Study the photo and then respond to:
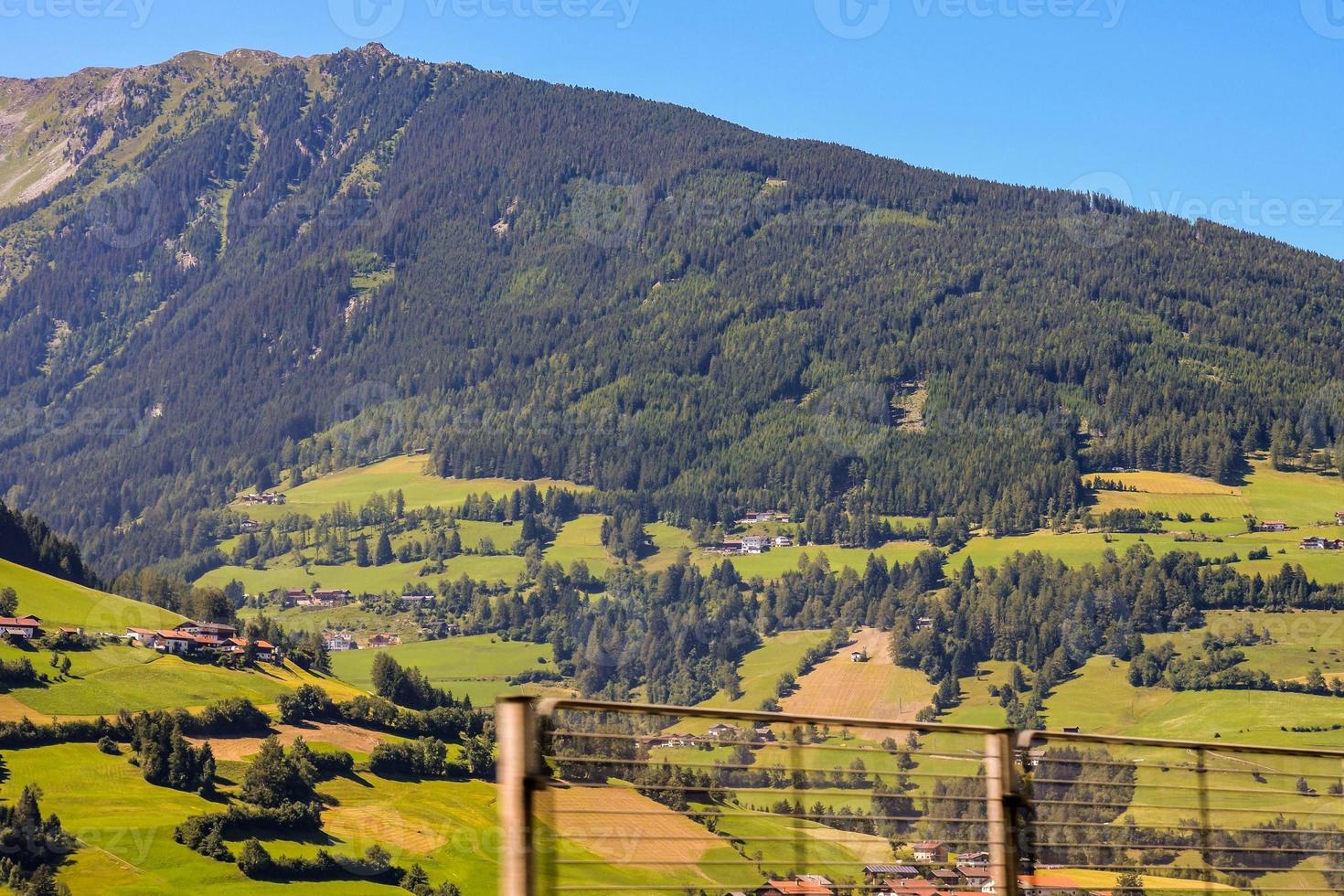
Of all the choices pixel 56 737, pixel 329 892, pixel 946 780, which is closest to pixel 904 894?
pixel 946 780

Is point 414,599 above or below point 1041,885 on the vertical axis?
below

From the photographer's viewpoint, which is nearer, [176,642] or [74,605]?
[176,642]

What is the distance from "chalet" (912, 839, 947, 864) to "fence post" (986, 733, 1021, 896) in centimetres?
23

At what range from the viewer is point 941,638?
533ft

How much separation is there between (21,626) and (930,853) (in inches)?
3987

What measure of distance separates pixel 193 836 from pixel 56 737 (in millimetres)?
17480

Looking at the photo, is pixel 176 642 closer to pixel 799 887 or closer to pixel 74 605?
pixel 74 605

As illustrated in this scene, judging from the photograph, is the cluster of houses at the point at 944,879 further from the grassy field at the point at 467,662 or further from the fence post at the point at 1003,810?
the grassy field at the point at 467,662

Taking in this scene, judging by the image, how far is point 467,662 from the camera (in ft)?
543

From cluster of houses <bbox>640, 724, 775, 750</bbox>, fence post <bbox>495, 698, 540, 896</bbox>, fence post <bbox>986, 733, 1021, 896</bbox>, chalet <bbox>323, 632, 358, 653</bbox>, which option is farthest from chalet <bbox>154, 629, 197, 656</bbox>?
fence post <bbox>495, 698, 540, 896</bbox>

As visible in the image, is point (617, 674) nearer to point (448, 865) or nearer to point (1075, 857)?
point (448, 865)

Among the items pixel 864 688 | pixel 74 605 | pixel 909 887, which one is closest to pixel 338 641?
pixel 864 688

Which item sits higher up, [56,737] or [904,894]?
[904,894]

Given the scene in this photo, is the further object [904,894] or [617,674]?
[617,674]
